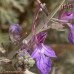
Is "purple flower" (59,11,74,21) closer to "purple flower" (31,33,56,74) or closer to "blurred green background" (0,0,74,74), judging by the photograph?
"purple flower" (31,33,56,74)

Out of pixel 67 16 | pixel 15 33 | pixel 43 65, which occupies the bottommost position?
pixel 43 65

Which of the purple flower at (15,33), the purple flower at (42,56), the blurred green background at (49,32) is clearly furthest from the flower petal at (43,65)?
the blurred green background at (49,32)

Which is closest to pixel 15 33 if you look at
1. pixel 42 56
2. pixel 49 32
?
pixel 42 56

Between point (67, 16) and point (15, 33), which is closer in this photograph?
point (67, 16)

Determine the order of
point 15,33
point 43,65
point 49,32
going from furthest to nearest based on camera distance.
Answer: point 49,32 → point 15,33 → point 43,65

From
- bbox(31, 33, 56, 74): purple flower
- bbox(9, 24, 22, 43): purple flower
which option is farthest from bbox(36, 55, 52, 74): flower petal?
bbox(9, 24, 22, 43): purple flower

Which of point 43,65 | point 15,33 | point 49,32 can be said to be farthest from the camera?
point 49,32

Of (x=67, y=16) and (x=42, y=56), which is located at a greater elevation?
(x=67, y=16)

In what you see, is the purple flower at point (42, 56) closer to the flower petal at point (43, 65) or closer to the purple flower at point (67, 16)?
the flower petal at point (43, 65)

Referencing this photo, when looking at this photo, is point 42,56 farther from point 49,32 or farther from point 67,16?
point 49,32

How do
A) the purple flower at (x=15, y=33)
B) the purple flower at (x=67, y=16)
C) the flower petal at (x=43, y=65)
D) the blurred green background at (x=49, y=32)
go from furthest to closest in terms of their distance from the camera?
the blurred green background at (x=49, y=32) → the purple flower at (x=15, y=33) → the purple flower at (x=67, y=16) → the flower petal at (x=43, y=65)
